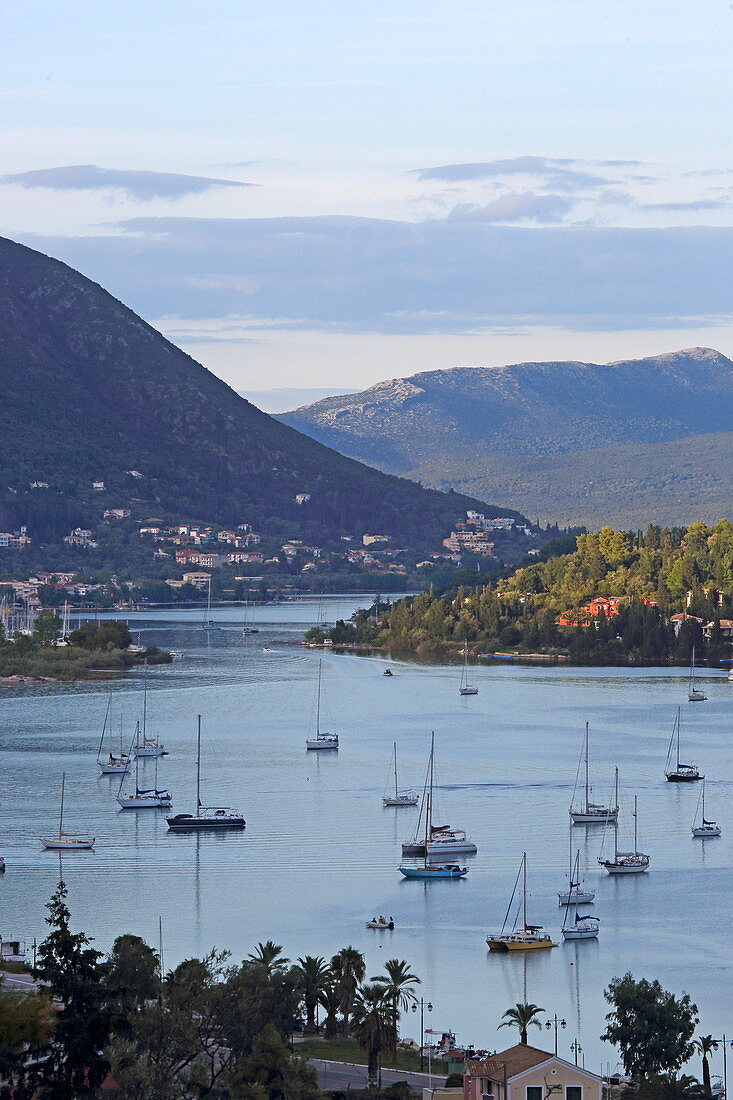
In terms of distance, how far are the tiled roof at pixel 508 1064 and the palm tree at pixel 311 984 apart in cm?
435

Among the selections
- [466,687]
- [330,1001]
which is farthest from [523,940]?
[466,687]

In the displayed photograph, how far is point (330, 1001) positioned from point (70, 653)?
174ft

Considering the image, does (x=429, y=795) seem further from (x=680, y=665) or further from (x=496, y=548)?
(x=496, y=548)

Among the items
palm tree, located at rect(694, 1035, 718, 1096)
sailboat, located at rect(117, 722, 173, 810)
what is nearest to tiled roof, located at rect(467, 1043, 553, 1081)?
palm tree, located at rect(694, 1035, 718, 1096)

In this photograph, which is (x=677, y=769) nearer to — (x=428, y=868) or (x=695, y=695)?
(x=428, y=868)

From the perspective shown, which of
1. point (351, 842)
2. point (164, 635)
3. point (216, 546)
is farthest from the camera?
point (216, 546)

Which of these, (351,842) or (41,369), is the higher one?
(41,369)

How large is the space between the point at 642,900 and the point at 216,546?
4814 inches

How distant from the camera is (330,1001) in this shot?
23906mm

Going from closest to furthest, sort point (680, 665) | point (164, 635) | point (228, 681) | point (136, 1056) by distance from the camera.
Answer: point (136, 1056) → point (228, 681) → point (680, 665) → point (164, 635)

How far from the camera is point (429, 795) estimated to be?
40.4m

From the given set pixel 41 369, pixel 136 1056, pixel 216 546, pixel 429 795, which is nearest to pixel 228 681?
pixel 429 795

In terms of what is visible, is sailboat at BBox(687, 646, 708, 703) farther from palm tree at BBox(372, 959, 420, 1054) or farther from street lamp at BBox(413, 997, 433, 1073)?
palm tree at BBox(372, 959, 420, 1054)

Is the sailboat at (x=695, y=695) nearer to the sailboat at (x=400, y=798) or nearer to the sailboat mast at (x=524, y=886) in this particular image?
the sailboat at (x=400, y=798)
